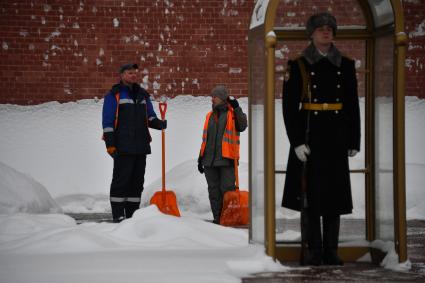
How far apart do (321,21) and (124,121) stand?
3643mm

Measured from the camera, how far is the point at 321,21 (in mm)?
6355

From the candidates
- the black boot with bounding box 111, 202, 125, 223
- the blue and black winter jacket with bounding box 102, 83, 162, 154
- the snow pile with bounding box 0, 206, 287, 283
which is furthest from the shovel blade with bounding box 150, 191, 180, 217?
the snow pile with bounding box 0, 206, 287, 283

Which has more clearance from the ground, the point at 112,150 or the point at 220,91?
the point at 220,91

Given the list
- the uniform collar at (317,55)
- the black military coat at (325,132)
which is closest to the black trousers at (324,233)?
the black military coat at (325,132)

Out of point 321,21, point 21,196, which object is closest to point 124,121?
point 21,196

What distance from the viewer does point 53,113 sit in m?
14.5

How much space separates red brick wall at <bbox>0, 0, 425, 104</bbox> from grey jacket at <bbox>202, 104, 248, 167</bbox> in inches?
160

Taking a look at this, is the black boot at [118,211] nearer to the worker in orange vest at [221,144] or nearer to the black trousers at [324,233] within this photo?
the worker in orange vest at [221,144]

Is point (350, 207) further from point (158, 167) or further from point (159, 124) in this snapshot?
point (158, 167)

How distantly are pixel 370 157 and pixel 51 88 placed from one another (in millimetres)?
8507

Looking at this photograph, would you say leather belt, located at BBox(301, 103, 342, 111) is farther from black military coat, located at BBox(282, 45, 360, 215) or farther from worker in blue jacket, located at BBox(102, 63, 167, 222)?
worker in blue jacket, located at BBox(102, 63, 167, 222)

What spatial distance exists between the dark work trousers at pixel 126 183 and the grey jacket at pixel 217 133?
34.9 inches

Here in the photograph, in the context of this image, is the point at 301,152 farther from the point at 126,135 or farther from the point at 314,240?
the point at 126,135

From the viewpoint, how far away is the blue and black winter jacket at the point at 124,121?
31.2 ft
